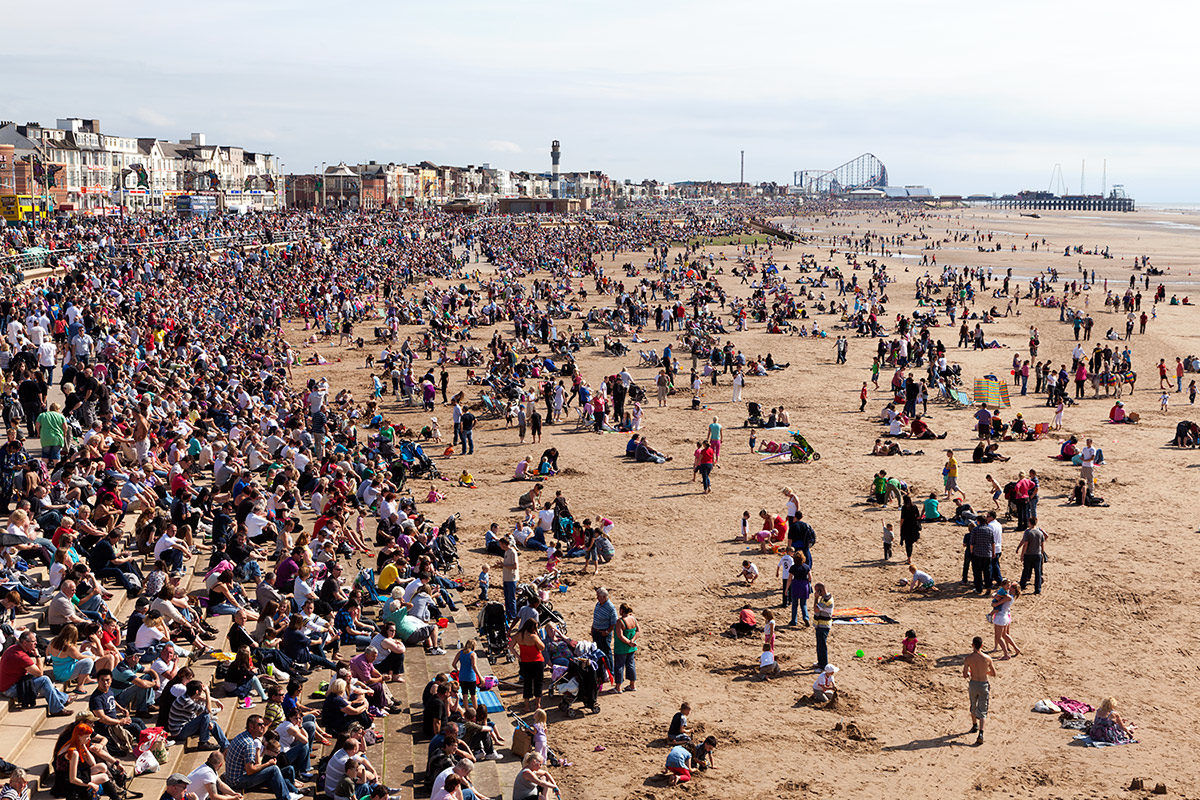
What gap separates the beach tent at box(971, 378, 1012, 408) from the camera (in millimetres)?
27531

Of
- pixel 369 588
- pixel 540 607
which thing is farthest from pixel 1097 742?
pixel 369 588

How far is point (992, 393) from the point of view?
27.5m

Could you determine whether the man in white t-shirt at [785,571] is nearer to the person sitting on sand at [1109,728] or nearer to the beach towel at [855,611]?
the beach towel at [855,611]

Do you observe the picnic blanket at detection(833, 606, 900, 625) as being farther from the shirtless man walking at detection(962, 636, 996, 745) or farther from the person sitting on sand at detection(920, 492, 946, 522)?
the person sitting on sand at detection(920, 492, 946, 522)

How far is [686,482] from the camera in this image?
21.5 metres

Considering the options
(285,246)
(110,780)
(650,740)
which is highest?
(285,246)

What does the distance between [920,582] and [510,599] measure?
19.7ft

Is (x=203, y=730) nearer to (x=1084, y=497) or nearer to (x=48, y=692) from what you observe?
(x=48, y=692)

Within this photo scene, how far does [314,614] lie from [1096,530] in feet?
42.7

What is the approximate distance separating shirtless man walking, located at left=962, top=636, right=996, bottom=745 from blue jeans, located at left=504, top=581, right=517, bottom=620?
5.62m

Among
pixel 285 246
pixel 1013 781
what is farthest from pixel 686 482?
pixel 285 246

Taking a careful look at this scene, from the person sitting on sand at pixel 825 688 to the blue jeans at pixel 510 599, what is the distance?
397 cm

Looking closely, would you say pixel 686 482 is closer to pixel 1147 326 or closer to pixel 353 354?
pixel 353 354

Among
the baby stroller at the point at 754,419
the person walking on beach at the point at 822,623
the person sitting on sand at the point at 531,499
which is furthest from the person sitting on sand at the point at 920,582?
the baby stroller at the point at 754,419
